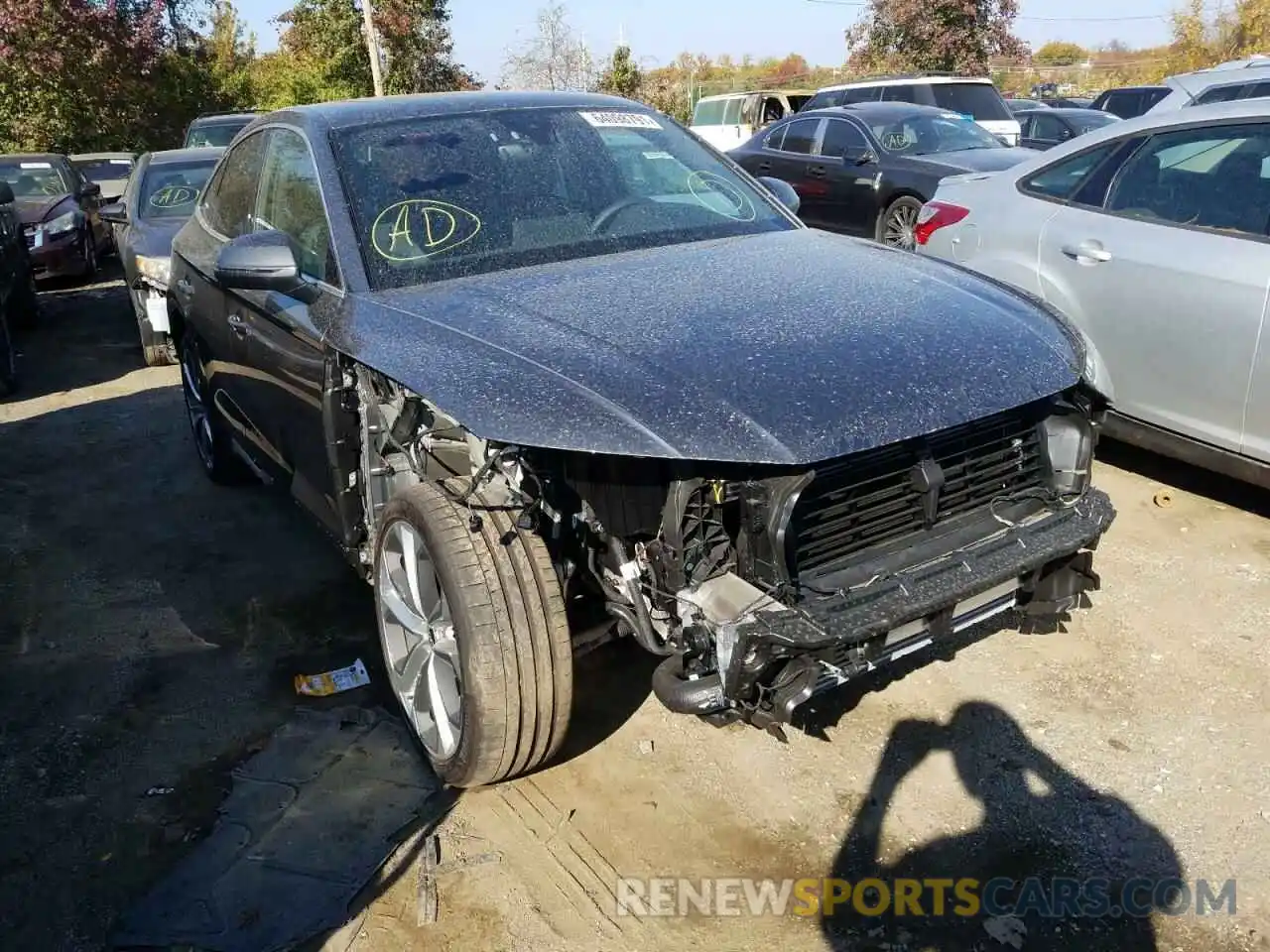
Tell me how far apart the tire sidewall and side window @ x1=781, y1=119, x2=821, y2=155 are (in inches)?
353

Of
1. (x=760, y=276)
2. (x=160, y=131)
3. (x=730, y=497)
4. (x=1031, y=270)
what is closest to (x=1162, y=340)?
(x=1031, y=270)

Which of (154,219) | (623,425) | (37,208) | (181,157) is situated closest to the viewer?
(623,425)

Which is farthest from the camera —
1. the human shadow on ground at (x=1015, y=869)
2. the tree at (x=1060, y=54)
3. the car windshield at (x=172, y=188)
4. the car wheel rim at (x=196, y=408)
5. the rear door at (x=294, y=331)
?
the tree at (x=1060, y=54)

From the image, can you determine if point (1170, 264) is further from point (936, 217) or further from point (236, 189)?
point (236, 189)

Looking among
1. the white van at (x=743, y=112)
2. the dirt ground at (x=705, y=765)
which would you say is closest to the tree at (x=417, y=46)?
the white van at (x=743, y=112)

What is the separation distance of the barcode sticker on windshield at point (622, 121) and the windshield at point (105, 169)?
42.0 ft

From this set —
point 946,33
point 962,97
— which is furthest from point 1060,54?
point 962,97

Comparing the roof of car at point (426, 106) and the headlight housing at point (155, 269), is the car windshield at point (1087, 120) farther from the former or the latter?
the roof of car at point (426, 106)

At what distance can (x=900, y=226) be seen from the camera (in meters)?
9.65

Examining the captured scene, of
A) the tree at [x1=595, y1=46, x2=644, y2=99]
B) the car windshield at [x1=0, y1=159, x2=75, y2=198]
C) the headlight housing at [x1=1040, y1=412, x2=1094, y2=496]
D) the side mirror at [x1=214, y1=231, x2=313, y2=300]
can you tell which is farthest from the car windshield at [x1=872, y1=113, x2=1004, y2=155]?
the tree at [x1=595, y1=46, x2=644, y2=99]

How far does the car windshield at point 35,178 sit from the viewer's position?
39.2 ft

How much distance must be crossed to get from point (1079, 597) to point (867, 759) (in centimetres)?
76

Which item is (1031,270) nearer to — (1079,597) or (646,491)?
(1079,597)

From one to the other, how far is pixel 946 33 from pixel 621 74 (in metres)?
8.18
